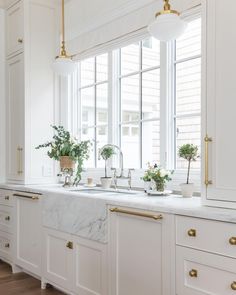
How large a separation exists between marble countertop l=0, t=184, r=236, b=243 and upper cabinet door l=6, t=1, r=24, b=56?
156cm

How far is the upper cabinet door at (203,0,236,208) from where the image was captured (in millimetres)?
1900

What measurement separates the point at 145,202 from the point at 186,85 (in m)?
1.07

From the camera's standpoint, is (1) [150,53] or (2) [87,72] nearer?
(1) [150,53]

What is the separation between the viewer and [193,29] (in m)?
2.80

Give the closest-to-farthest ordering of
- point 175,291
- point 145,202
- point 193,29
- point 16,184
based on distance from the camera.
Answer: point 175,291, point 145,202, point 193,29, point 16,184

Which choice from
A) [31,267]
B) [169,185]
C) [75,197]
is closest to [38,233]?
[31,267]

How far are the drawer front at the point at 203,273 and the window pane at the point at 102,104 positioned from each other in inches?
80.7

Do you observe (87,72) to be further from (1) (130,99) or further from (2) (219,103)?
(2) (219,103)

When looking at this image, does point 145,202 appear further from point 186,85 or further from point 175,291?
point 186,85

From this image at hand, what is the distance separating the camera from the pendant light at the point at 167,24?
2176 mm

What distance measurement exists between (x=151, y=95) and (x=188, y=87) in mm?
438

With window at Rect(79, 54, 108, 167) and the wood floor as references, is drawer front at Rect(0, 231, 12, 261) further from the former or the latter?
window at Rect(79, 54, 108, 167)

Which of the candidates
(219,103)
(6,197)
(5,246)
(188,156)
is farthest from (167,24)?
(5,246)

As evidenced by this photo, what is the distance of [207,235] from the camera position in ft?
6.07
